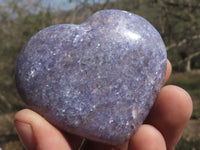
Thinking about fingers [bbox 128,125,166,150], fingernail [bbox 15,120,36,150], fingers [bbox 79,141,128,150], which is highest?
fingernail [bbox 15,120,36,150]

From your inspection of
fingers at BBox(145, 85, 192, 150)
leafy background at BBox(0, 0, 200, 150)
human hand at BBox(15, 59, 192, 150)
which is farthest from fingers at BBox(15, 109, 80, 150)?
leafy background at BBox(0, 0, 200, 150)

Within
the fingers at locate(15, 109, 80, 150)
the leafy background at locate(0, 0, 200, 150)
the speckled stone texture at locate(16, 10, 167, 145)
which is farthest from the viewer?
the leafy background at locate(0, 0, 200, 150)

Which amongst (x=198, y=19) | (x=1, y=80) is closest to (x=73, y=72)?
(x=198, y=19)

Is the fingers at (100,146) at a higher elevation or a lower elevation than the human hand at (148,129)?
lower

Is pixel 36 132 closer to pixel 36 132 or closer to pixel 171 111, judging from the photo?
pixel 36 132

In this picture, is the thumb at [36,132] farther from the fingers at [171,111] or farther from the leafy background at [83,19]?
the leafy background at [83,19]

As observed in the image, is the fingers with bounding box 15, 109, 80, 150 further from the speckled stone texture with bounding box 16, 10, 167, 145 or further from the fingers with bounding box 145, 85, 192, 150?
the fingers with bounding box 145, 85, 192, 150

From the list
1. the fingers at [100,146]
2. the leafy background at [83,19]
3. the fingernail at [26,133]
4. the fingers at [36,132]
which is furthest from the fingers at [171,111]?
the leafy background at [83,19]
